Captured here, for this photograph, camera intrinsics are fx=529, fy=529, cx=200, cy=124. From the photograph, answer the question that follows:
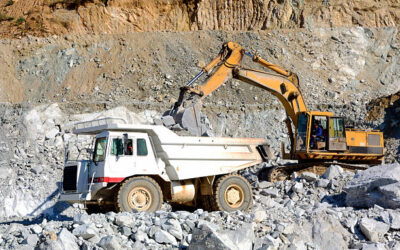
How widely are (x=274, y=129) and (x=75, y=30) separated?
59.4 feet

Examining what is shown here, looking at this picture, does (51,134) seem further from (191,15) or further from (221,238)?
(191,15)

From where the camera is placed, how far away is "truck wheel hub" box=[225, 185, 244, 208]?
11.9 metres

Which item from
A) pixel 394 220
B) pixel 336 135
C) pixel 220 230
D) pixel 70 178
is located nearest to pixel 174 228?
pixel 220 230

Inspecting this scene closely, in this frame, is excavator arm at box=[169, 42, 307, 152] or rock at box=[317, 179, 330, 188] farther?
rock at box=[317, 179, 330, 188]

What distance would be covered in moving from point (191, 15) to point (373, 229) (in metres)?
31.2

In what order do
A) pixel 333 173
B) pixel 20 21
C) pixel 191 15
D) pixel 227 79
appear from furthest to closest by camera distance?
pixel 191 15
pixel 20 21
pixel 227 79
pixel 333 173

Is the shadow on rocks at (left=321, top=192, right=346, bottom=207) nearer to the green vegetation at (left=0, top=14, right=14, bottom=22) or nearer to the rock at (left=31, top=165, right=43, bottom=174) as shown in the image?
the rock at (left=31, top=165, right=43, bottom=174)

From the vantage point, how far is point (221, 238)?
7.80 metres

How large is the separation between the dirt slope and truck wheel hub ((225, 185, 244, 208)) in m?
27.0

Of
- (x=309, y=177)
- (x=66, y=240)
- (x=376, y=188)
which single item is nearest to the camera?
(x=66, y=240)

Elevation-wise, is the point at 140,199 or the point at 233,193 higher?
the point at 233,193

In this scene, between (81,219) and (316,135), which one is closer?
(81,219)

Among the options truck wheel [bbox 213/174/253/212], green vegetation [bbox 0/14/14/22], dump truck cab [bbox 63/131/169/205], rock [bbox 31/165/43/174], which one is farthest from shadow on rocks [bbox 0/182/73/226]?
green vegetation [bbox 0/14/14/22]

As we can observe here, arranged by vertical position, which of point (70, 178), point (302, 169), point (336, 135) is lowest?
point (70, 178)
